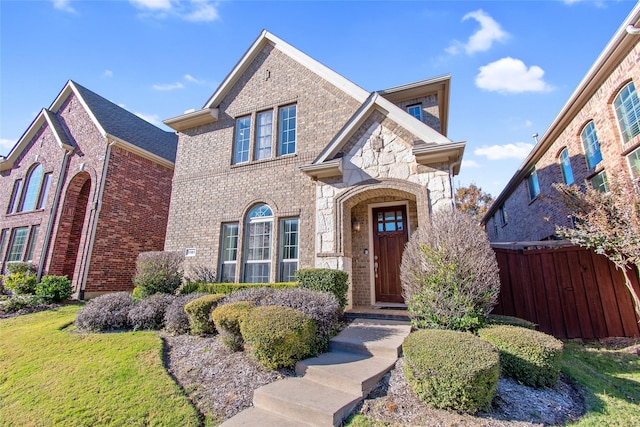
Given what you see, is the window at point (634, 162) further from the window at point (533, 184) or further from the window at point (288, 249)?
the window at point (288, 249)

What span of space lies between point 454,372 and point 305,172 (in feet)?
19.8

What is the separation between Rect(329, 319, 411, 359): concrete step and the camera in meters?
4.38

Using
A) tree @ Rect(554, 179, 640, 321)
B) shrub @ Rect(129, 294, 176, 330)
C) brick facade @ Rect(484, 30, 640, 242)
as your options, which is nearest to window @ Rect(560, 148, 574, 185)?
brick facade @ Rect(484, 30, 640, 242)

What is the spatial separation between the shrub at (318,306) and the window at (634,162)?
775cm

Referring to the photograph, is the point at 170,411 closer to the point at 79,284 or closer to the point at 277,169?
the point at 277,169

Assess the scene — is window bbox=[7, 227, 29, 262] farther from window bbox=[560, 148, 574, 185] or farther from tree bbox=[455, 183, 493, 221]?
tree bbox=[455, 183, 493, 221]

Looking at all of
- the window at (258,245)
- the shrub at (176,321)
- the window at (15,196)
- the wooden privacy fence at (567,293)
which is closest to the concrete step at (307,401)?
the shrub at (176,321)

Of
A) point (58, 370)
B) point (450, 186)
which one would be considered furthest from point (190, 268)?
point (450, 186)

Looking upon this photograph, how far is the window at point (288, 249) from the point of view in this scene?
27.7 feet

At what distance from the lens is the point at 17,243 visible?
560 inches

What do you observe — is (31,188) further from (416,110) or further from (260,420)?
(416,110)

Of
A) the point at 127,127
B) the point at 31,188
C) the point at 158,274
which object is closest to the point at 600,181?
the point at 158,274

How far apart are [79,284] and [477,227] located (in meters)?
13.1

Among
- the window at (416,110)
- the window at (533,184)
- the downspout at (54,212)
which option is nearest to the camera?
the window at (416,110)
